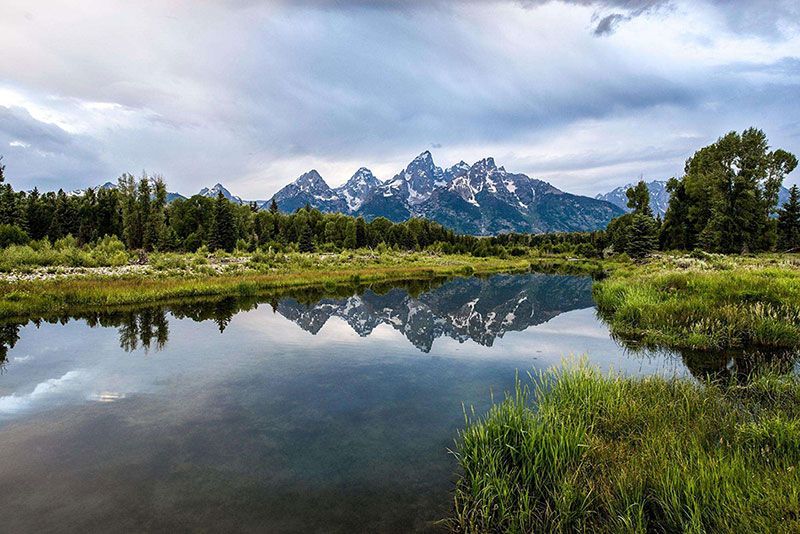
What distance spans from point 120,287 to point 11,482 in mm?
25174

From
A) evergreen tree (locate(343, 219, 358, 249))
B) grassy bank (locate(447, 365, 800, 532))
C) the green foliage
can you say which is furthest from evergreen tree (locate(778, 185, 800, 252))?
evergreen tree (locate(343, 219, 358, 249))

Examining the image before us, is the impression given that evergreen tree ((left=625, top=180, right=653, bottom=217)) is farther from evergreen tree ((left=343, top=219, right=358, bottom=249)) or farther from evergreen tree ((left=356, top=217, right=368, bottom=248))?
evergreen tree ((left=356, top=217, right=368, bottom=248))

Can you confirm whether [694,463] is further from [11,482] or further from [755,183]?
[755,183]

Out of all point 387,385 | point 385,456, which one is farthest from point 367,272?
point 385,456

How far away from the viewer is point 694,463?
18.9 ft

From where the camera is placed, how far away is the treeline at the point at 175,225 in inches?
1916

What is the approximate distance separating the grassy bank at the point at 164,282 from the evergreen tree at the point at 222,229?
2295 centimetres

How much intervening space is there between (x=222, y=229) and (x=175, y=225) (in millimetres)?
25000

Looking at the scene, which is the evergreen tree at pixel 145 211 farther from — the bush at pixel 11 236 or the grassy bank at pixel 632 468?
the grassy bank at pixel 632 468

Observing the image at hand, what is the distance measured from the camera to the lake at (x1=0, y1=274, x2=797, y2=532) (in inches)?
267

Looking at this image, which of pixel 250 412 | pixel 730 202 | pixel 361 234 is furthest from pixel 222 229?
pixel 730 202

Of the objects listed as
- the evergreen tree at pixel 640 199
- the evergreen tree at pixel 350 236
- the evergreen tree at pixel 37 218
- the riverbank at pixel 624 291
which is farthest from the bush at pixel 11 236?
the evergreen tree at pixel 640 199

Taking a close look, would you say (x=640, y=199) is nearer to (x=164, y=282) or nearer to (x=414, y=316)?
(x=414, y=316)

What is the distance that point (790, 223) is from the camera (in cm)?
6719
